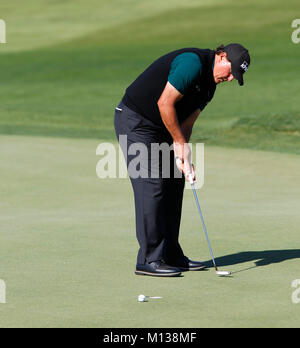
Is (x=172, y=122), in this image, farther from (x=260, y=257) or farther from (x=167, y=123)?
(x=260, y=257)

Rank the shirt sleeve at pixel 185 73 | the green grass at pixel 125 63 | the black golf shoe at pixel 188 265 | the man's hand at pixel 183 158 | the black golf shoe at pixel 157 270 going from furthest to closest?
the green grass at pixel 125 63
the black golf shoe at pixel 188 265
the black golf shoe at pixel 157 270
the man's hand at pixel 183 158
the shirt sleeve at pixel 185 73

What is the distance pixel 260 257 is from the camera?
23.9 ft

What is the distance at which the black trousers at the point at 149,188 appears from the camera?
6.81 metres

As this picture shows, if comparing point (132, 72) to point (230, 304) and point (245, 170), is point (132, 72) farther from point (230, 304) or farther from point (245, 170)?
point (230, 304)

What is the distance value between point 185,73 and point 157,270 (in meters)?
1.46

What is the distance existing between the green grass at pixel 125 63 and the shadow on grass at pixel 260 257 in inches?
310

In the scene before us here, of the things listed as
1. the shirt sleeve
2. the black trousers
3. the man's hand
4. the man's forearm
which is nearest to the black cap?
the shirt sleeve

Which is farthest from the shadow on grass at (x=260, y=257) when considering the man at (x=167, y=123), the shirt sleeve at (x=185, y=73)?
the shirt sleeve at (x=185, y=73)

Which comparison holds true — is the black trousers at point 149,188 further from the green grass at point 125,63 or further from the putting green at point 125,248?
the green grass at point 125,63

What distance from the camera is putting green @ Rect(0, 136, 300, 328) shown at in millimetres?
5520

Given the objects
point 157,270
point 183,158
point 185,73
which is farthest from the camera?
point 157,270

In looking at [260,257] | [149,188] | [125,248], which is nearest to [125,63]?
[125,248]

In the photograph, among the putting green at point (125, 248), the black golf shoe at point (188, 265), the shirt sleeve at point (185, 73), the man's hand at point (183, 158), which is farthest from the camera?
the black golf shoe at point (188, 265)

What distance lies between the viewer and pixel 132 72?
30688 mm
